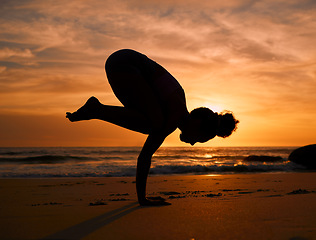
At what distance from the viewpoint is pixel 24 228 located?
2.28 meters

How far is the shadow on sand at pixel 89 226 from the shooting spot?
80.8 inches

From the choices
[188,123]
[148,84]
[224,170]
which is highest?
[148,84]

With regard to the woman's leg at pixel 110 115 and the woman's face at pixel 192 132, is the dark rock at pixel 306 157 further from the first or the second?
the woman's leg at pixel 110 115

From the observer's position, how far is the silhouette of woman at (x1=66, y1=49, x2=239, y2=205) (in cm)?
310

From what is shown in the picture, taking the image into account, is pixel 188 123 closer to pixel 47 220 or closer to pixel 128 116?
pixel 128 116

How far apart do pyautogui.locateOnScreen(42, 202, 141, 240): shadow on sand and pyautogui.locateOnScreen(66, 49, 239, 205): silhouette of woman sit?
1.59 ft

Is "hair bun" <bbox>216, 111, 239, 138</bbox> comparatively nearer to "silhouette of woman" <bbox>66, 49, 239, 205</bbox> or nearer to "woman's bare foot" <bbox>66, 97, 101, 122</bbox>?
"silhouette of woman" <bbox>66, 49, 239, 205</bbox>

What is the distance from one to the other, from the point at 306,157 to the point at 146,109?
536 inches

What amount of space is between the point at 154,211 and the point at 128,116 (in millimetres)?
915

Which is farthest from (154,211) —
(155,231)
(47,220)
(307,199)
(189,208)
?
(307,199)

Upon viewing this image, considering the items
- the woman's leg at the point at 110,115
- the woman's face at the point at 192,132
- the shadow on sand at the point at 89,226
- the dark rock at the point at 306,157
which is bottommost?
the shadow on sand at the point at 89,226

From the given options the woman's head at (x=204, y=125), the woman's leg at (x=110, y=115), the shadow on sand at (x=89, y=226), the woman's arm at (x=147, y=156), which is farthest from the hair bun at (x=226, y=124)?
the shadow on sand at (x=89, y=226)

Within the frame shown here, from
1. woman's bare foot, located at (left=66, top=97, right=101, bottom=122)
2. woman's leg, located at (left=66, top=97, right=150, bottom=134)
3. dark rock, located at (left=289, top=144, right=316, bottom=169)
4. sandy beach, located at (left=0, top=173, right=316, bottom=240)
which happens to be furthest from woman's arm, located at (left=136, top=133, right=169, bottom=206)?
dark rock, located at (left=289, top=144, right=316, bottom=169)

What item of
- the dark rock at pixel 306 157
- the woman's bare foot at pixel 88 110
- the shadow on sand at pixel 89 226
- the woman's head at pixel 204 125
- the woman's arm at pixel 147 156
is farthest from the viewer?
the dark rock at pixel 306 157
